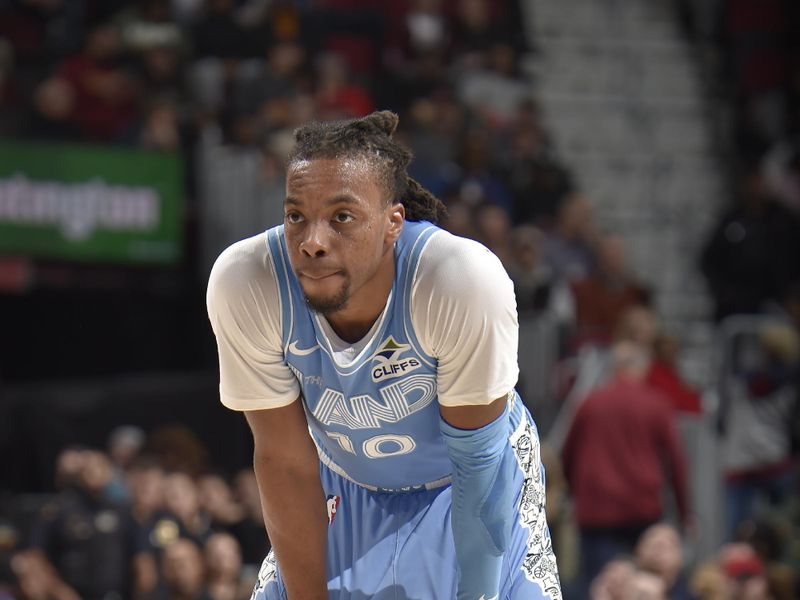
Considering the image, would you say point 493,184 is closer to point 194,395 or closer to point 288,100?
point 288,100

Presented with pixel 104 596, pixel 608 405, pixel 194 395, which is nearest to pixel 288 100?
pixel 194 395

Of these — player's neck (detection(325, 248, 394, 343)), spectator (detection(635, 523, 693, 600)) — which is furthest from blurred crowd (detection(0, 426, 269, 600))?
player's neck (detection(325, 248, 394, 343))

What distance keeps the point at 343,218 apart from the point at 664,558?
15.8 ft

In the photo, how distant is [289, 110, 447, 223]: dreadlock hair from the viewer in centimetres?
330

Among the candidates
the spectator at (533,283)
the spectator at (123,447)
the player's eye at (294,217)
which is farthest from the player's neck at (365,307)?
the spectator at (533,283)

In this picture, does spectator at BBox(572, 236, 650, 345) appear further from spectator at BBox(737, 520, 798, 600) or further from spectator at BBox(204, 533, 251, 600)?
spectator at BBox(204, 533, 251, 600)

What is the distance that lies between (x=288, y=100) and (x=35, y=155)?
2.11 m

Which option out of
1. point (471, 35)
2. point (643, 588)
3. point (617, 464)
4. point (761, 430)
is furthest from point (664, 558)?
point (471, 35)

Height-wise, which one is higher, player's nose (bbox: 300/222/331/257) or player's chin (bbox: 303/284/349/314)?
player's nose (bbox: 300/222/331/257)

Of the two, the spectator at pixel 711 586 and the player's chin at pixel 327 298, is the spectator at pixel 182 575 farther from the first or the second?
the player's chin at pixel 327 298

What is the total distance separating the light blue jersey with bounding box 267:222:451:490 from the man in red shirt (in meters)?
4.91

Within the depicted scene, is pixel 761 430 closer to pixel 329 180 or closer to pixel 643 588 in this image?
pixel 643 588

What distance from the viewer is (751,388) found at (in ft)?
31.2

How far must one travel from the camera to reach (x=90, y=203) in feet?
30.7
